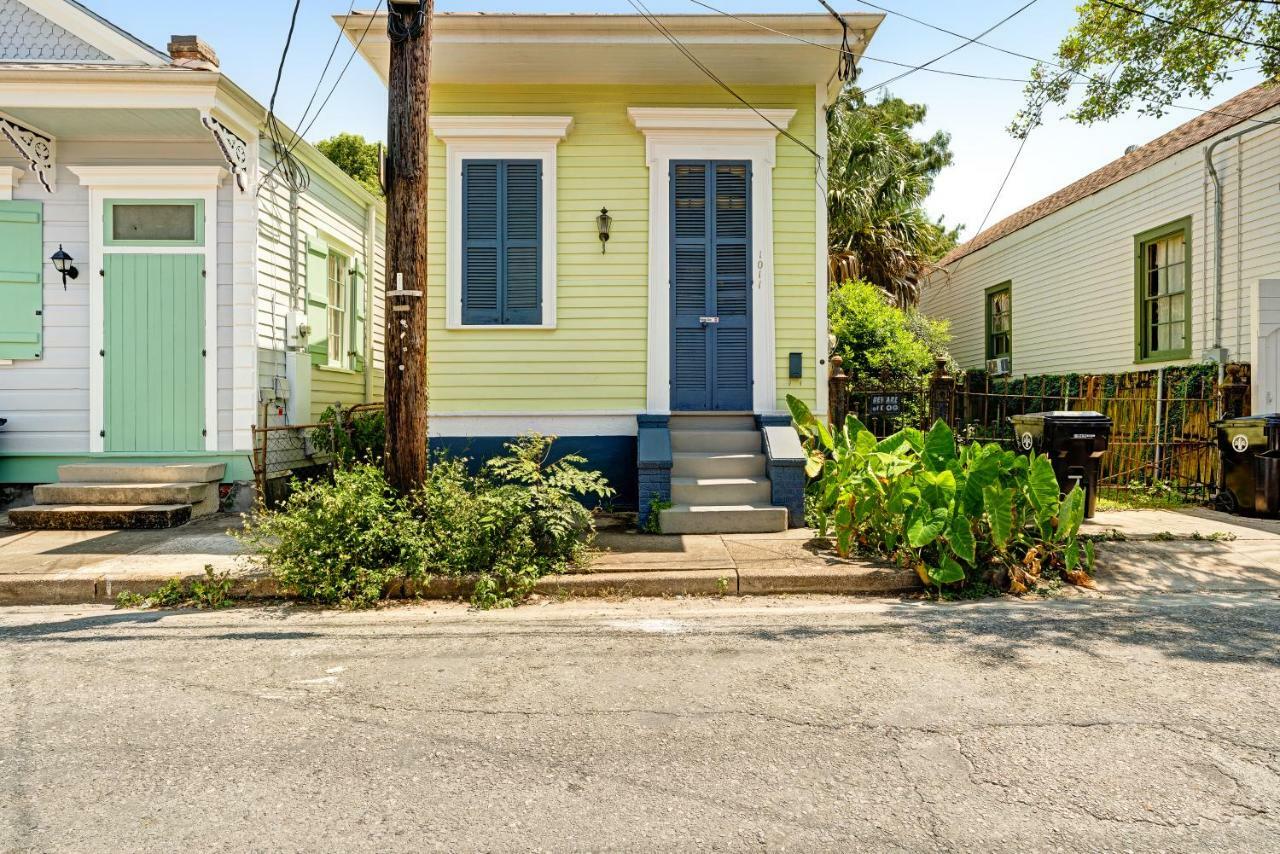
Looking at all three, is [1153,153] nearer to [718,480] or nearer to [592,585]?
[718,480]

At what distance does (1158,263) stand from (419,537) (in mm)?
11713

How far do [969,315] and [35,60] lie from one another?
17161 mm

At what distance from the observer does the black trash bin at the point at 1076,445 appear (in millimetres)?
8102

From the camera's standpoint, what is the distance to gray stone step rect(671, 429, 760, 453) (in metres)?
8.71

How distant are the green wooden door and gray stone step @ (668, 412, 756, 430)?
5278 millimetres

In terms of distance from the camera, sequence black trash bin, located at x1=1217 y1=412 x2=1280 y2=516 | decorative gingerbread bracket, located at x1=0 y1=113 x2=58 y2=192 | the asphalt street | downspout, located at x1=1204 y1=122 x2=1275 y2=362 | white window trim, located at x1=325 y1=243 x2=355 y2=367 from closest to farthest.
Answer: the asphalt street < black trash bin, located at x1=1217 y1=412 x2=1280 y2=516 < decorative gingerbread bracket, located at x1=0 y1=113 x2=58 y2=192 < downspout, located at x1=1204 y1=122 x2=1275 y2=362 < white window trim, located at x1=325 y1=243 x2=355 y2=367

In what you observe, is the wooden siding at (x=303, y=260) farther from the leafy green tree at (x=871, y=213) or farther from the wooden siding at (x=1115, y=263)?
the leafy green tree at (x=871, y=213)

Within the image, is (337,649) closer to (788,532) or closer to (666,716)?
(666,716)

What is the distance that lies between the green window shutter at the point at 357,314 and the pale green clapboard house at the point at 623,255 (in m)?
4.19

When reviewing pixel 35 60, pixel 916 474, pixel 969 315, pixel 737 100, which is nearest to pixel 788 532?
pixel 916 474

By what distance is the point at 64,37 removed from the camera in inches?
354

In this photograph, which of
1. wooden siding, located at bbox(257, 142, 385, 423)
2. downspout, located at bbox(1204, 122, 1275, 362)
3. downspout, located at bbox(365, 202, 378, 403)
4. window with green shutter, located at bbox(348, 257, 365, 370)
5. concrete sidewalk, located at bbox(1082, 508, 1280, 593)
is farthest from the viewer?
downspout, located at bbox(365, 202, 378, 403)

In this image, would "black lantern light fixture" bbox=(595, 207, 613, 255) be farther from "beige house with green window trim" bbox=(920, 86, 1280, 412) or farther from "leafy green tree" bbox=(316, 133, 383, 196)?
"leafy green tree" bbox=(316, 133, 383, 196)

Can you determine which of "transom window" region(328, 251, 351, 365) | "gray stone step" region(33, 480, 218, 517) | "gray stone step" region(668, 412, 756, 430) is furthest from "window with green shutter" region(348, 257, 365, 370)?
"gray stone step" region(668, 412, 756, 430)
